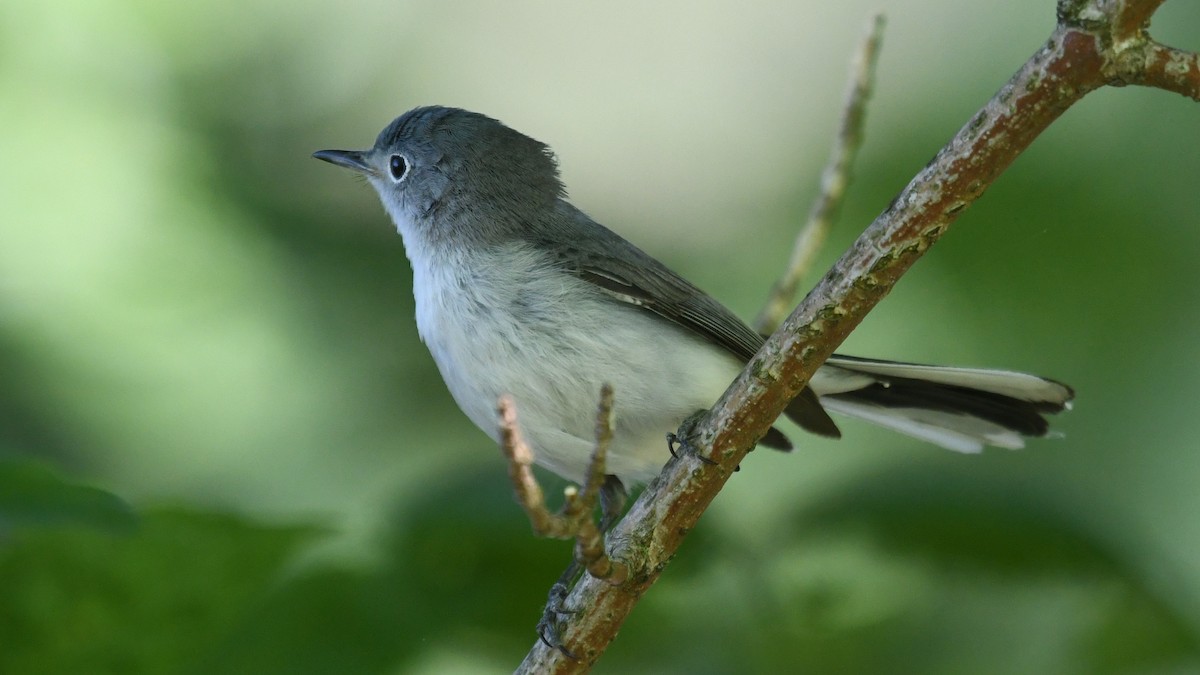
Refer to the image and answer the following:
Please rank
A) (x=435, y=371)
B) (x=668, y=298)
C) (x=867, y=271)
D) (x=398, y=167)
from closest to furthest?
1. (x=867, y=271)
2. (x=668, y=298)
3. (x=398, y=167)
4. (x=435, y=371)

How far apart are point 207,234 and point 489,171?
44.9 inches

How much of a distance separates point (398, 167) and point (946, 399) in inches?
52.2

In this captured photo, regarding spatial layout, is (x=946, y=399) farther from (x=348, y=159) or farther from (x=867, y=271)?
(x=348, y=159)

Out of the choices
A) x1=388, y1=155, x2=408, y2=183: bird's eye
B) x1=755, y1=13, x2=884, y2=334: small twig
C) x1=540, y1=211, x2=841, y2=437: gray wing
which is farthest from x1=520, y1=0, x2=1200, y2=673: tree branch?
x1=388, y1=155, x2=408, y2=183: bird's eye

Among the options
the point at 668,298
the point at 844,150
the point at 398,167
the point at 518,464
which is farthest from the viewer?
the point at 398,167

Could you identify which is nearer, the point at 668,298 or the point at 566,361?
the point at 566,361

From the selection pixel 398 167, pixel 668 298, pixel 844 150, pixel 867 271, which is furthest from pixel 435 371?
pixel 867 271

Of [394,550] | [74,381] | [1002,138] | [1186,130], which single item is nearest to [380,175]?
[74,381]

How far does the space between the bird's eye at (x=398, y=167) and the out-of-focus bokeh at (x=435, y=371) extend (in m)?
0.64

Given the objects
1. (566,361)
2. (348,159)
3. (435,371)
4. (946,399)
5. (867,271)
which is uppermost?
(348,159)

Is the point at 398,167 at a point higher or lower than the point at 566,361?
higher

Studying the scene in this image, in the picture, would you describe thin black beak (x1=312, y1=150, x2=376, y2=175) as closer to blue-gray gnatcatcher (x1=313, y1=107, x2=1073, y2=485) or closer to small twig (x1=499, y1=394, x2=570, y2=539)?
blue-gray gnatcatcher (x1=313, y1=107, x2=1073, y2=485)

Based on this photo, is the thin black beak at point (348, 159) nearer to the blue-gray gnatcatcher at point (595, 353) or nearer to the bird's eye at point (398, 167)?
the bird's eye at point (398, 167)

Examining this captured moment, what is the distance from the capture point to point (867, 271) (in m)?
1.43
